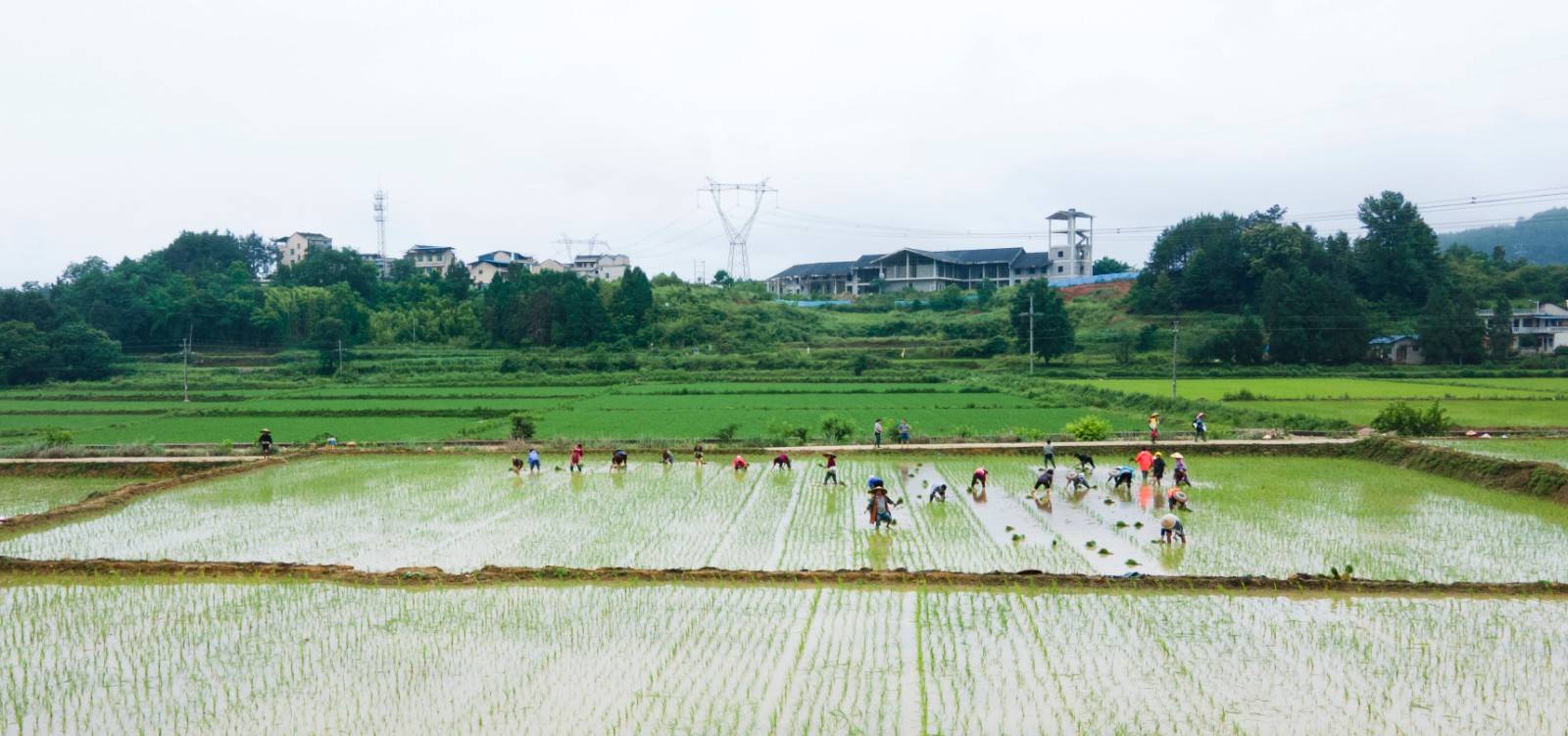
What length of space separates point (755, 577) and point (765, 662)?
3082 millimetres

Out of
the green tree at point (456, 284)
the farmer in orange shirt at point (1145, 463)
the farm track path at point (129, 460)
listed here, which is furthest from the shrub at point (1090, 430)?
the green tree at point (456, 284)

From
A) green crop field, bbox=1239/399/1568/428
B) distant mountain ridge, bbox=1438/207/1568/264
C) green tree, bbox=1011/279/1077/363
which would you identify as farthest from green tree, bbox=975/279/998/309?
distant mountain ridge, bbox=1438/207/1568/264

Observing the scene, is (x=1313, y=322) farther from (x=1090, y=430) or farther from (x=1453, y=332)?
(x=1090, y=430)

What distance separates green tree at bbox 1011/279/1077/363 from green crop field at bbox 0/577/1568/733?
42.1 m

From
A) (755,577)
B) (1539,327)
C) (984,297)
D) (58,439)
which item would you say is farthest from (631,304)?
(755,577)

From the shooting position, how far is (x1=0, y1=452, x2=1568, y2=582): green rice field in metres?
14.1

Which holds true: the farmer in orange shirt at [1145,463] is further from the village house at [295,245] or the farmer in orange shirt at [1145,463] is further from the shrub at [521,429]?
the village house at [295,245]

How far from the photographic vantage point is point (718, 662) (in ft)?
33.0

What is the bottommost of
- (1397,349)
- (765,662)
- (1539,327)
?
(765,662)

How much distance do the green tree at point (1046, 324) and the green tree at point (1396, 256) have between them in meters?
21.2

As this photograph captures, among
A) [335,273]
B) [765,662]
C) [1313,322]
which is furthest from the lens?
[335,273]

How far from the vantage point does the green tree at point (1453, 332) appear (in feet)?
163

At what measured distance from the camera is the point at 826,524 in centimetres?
1675

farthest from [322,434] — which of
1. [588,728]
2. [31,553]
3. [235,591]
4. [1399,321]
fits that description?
[1399,321]
